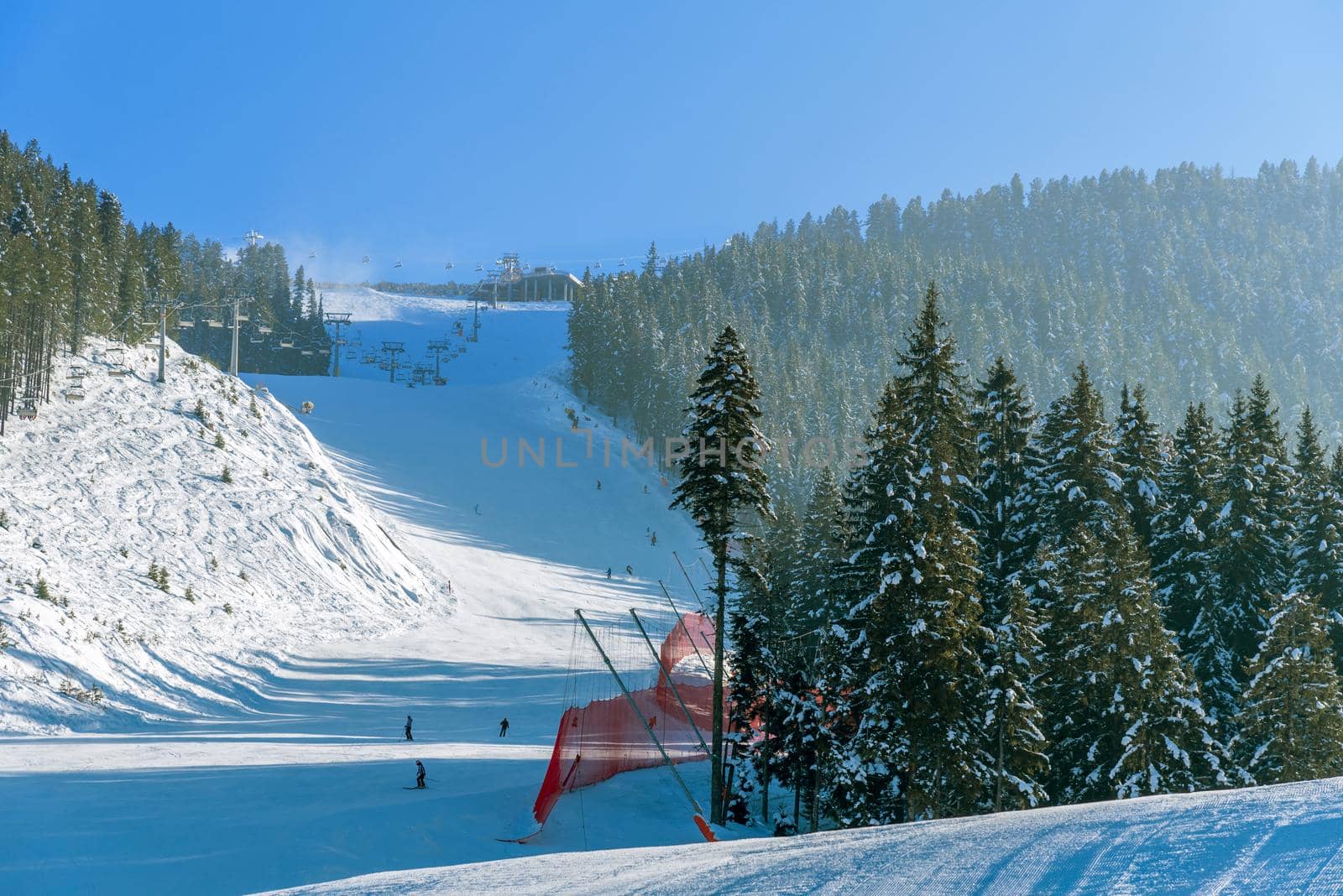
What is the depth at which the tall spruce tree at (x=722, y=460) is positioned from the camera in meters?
25.0

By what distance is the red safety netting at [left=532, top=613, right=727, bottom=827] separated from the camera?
84.7 feet

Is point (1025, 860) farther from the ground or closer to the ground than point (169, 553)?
closer to the ground

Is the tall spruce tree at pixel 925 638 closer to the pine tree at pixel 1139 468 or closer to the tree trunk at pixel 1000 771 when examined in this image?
the tree trunk at pixel 1000 771

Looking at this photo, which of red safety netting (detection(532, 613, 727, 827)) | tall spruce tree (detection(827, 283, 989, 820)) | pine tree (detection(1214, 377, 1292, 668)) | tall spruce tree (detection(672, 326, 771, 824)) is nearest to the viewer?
tall spruce tree (detection(827, 283, 989, 820))

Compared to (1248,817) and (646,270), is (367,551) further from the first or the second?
(646,270)

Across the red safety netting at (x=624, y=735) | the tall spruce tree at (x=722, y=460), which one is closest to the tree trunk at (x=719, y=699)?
the tall spruce tree at (x=722, y=460)

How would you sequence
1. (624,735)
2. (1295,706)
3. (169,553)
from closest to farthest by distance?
(1295,706), (624,735), (169,553)

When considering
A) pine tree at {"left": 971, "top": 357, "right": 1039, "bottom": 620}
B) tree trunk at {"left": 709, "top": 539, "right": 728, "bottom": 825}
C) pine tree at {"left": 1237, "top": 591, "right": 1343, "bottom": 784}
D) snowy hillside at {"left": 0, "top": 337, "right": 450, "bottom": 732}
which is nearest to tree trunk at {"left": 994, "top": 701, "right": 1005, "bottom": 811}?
pine tree at {"left": 1237, "top": 591, "right": 1343, "bottom": 784}

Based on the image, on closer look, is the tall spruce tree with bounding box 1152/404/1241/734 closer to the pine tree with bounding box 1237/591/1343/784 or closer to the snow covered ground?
the pine tree with bounding box 1237/591/1343/784

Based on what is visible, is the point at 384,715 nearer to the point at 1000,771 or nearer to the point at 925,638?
the point at 925,638

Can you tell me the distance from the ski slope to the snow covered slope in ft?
36.1

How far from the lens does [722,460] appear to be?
25.3 m

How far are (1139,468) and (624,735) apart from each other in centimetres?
2023

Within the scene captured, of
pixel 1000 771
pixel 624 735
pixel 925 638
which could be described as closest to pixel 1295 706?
pixel 1000 771
